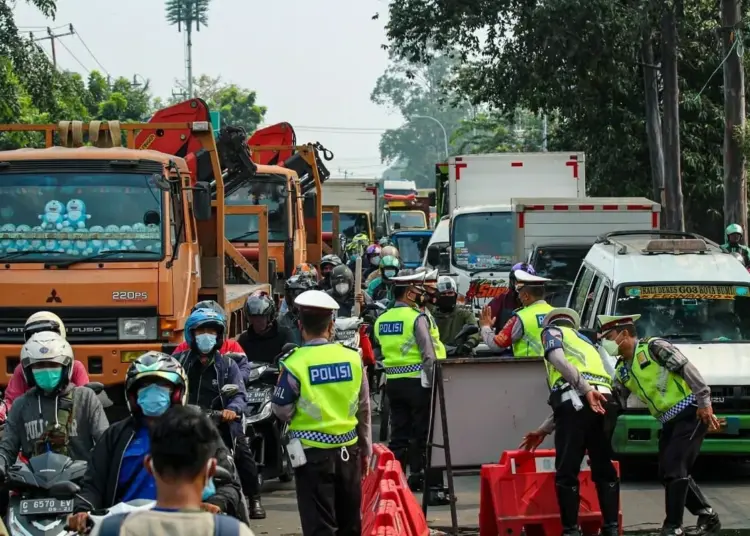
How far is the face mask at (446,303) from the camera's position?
1252 cm

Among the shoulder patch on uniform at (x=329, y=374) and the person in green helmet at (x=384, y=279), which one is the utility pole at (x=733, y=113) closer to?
the person in green helmet at (x=384, y=279)

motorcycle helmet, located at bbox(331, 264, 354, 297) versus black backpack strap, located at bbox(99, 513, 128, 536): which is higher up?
motorcycle helmet, located at bbox(331, 264, 354, 297)

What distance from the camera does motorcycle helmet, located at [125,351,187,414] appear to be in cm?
595

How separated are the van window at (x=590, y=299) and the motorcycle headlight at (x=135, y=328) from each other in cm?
405

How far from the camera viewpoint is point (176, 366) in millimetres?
6062

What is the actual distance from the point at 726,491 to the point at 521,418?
2.49 m

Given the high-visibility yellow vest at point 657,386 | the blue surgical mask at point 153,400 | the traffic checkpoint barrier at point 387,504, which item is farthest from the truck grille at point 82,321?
the blue surgical mask at point 153,400

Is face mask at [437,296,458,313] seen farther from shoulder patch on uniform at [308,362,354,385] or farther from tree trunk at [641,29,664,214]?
tree trunk at [641,29,664,214]

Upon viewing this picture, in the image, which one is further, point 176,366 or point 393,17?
point 393,17

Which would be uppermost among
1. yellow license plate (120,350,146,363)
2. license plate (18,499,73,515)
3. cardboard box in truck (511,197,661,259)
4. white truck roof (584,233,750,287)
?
cardboard box in truck (511,197,661,259)

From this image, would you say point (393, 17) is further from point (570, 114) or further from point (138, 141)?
point (138, 141)

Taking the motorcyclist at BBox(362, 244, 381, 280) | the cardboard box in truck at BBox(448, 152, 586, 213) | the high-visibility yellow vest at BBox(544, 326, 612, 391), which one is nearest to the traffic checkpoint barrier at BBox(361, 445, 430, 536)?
the high-visibility yellow vest at BBox(544, 326, 612, 391)

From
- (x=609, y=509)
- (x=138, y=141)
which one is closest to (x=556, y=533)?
(x=609, y=509)

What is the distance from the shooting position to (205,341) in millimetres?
8406
